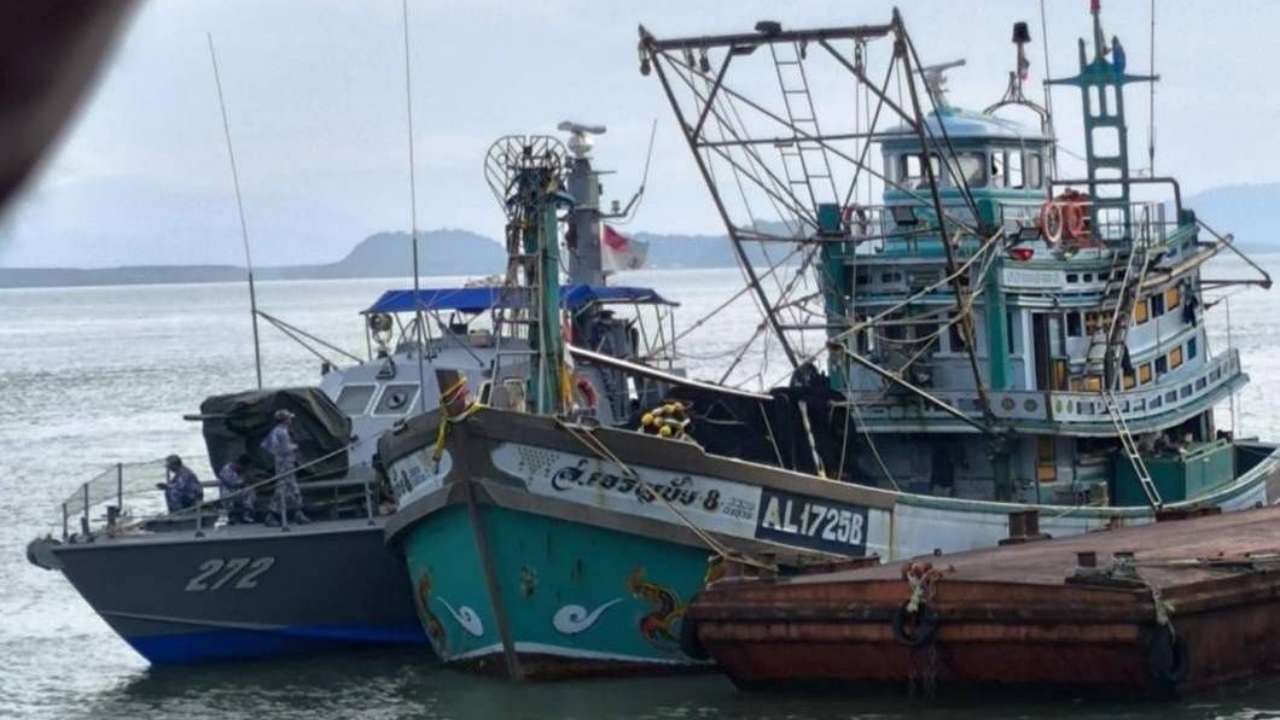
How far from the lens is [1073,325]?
23.3 m

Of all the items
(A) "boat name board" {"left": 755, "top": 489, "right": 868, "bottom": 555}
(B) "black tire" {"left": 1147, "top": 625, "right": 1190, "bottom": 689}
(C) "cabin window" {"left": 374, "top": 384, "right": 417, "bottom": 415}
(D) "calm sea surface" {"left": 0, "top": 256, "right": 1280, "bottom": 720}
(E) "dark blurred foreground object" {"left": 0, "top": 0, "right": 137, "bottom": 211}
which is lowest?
(D) "calm sea surface" {"left": 0, "top": 256, "right": 1280, "bottom": 720}

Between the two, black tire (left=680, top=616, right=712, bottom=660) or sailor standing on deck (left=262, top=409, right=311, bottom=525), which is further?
sailor standing on deck (left=262, top=409, right=311, bottom=525)

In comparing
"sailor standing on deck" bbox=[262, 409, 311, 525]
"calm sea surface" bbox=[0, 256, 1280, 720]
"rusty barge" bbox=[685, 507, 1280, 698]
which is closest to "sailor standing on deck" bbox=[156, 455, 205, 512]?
"sailor standing on deck" bbox=[262, 409, 311, 525]

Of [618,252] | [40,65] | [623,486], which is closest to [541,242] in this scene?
[623,486]

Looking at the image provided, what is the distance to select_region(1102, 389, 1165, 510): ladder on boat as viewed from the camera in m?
22.3

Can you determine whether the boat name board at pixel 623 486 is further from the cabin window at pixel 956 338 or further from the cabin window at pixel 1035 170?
the cabin window at pixel 1035 170

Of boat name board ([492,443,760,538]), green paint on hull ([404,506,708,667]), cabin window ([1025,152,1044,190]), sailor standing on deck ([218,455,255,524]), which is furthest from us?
cabin window ([1025,152,1044,190])

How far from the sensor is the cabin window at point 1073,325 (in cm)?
2317

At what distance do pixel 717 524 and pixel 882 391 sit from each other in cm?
354

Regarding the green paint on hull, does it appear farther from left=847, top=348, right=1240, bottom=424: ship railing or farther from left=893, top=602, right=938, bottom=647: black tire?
left=847, top=348, right=1240, bottom=424: ship railing

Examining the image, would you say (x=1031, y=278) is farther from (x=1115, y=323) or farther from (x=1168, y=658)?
(x=1168, y=658)

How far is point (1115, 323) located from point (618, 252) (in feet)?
28.6

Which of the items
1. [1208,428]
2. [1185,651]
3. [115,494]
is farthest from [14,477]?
[1185,651]

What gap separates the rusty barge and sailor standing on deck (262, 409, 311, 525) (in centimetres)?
565
